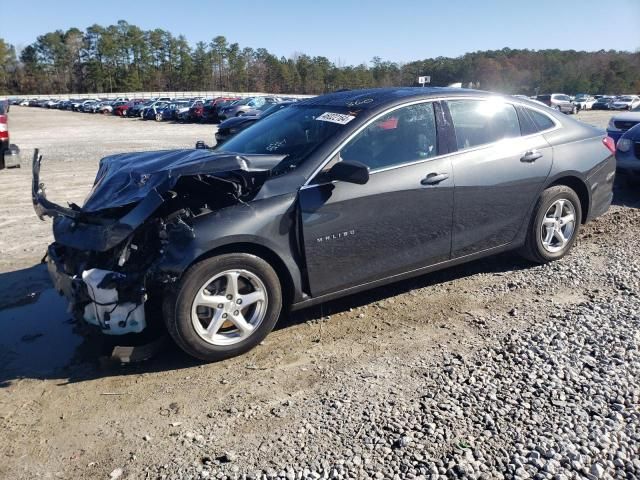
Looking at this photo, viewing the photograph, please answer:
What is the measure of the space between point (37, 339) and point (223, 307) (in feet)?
5.35

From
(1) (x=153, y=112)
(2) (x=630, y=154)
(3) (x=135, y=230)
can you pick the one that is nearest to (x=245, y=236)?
(3) (x=135, y=230)

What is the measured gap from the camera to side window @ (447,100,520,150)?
14.4 feet

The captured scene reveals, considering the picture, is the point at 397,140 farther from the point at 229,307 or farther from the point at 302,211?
the point at 229,307

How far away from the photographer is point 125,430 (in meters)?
2.85

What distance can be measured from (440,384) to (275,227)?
1.46 metres

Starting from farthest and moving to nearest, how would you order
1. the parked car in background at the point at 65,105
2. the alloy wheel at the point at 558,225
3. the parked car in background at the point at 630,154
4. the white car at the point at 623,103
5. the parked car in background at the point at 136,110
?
the parked car in background at the point at 65,105, the parked car in background at the point at 136,110, the white car at the point at 623,103, the parked car in background at the point at 630,154, the alloy wheel at the point at 558,225

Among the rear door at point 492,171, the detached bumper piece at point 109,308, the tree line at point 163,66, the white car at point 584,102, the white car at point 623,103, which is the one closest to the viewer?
the detached bumper piece at point 109,308

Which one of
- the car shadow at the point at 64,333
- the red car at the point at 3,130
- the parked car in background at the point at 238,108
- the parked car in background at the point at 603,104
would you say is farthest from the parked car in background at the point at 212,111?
the parked car in background at the point at 603,104

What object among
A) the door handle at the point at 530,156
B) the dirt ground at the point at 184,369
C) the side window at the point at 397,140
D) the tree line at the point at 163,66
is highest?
the tree line at the point at 163,66

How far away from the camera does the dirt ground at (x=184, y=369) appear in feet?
8.97

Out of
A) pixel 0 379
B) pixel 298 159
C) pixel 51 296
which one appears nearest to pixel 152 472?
pixel 0 379

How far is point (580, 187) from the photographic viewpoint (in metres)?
5.16

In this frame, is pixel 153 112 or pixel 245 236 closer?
pixel 245 236

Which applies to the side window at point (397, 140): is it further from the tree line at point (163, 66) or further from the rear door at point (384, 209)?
the tree line at point (163, 66)
